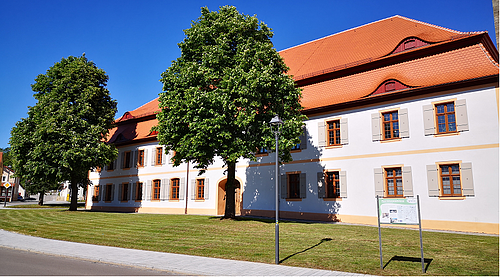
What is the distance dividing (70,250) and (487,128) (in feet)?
57.3

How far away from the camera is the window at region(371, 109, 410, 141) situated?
18.1m

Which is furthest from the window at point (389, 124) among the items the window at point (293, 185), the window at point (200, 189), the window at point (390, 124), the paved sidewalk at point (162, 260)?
the window at point (200, 189)

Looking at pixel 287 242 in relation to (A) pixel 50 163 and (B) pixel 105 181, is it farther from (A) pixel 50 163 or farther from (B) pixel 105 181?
(B) pixel 105 181

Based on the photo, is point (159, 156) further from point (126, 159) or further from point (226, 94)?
point (226, 94)

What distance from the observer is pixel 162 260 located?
921 cm

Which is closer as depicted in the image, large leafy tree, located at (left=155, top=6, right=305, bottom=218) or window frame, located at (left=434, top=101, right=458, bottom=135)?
large leafy tree, located at (left=155, top=6, right=305, bottom=218)

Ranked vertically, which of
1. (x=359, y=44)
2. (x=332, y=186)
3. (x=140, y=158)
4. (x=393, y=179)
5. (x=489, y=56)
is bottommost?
(x=332, y=186)

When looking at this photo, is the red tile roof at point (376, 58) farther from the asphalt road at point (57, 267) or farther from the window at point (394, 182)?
the asphalt road at point (57, 267)

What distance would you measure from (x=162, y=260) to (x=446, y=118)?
14879 mm

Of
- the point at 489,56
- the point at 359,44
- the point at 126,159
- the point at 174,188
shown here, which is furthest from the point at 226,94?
the point at 126,159

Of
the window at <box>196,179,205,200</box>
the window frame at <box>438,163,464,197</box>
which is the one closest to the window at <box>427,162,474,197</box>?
the window frame at <box>438,163,464,197</box>

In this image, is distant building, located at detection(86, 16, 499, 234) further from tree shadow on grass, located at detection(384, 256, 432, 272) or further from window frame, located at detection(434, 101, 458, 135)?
tree shadow on grass, located at detection(384, 256, 432, 272)

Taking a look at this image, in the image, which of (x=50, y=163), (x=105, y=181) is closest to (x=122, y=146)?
(x=105, y=181)

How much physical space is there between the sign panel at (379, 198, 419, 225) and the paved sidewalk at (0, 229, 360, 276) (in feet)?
4.97
